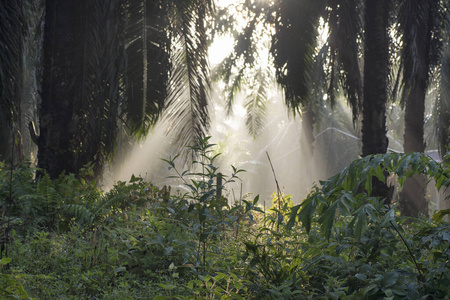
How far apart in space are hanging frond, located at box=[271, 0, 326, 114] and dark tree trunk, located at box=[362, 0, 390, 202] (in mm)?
1043

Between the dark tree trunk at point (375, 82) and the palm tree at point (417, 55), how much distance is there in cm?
99

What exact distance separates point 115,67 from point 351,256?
4635 mm

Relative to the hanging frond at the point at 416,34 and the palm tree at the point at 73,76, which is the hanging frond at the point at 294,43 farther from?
the palm tree at the point at 73,76

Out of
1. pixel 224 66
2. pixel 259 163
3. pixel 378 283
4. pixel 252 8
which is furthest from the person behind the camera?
pixel 259 163

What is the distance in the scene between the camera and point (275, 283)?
384cm

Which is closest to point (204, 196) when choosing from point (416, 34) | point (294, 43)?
point (294, 43)

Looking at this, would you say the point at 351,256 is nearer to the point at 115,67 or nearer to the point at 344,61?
the point at 115,67

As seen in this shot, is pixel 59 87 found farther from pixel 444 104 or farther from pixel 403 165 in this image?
pixel 444 104

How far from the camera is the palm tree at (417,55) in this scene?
29.9 ft

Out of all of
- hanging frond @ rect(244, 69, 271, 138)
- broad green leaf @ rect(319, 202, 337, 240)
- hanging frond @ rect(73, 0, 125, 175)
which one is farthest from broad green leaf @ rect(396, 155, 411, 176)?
hanging frond @ rect(244, 69, 271, 138)

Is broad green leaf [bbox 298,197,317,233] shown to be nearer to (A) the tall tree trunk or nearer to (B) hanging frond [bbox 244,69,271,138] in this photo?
(A) the tall tree trunk

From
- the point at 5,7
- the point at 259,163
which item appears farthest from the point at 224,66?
the point at 259,163

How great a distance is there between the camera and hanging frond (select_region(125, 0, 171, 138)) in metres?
7.72

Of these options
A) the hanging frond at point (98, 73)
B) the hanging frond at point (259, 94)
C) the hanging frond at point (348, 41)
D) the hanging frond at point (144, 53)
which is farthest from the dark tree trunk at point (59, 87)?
the hanging frond at point (259, 94)
